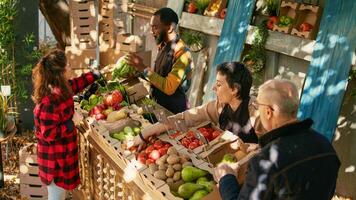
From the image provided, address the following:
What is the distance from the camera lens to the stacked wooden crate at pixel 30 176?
4.98 metres

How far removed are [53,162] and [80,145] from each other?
22.4 inches

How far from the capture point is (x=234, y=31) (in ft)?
22.6

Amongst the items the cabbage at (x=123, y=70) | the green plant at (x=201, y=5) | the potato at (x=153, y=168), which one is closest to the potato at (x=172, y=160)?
the potato at (x=153, y=168)

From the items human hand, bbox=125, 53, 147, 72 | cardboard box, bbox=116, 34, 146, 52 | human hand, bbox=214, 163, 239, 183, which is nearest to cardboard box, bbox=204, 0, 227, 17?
cardboard box, bbox=116, 34, 146, 52

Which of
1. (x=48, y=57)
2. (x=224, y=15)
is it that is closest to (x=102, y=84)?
(x=48, y=57)

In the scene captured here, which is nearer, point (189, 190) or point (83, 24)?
point (189, 190)

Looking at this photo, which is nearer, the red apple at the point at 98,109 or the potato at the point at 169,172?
the potato at the point at 169,172

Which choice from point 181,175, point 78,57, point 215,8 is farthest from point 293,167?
point 215,8

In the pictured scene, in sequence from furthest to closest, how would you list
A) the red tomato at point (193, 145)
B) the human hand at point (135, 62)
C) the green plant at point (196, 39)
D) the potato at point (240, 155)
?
the green plant at point (196, 39) → the human hand at point (135, 62) → the red tomato at point (193, 145) → the potato at point (240, 155)

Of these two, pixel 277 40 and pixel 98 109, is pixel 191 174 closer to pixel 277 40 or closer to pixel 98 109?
pixel 98 109

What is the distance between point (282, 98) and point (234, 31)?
4.67 meters

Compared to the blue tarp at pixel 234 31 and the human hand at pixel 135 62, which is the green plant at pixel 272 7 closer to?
the blue tarp at pixel 234 31

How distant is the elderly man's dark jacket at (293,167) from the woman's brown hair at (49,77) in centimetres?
224

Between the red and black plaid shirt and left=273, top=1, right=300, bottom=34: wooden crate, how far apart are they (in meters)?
3.24
